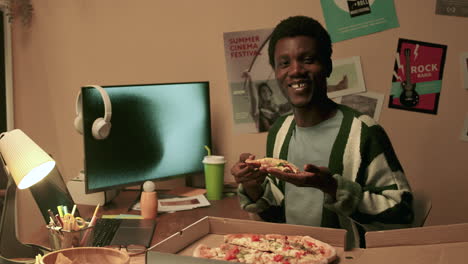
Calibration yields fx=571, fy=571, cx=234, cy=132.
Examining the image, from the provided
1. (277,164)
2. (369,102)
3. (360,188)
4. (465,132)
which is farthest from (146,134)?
(465,132)

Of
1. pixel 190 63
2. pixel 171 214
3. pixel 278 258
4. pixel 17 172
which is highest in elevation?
pixel 190 63

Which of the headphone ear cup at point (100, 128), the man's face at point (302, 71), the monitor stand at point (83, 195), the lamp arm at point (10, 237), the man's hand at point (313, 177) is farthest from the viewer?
the monitor stand at point (83, 195)

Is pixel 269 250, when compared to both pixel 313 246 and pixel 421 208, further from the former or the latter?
pixel 421 208

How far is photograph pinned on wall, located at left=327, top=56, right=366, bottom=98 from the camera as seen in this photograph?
2586 millimetres

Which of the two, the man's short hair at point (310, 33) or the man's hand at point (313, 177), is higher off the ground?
the man's short hair at point (310, 33)

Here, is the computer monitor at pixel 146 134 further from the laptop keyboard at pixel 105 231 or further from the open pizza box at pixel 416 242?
the open pizza box at pixel 416 242

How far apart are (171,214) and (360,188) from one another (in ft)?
2.91

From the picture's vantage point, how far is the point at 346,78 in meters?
2.61

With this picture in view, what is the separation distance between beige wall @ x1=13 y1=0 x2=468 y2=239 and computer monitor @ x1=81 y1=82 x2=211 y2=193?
15 centimetres

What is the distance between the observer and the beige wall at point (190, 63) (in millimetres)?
2535

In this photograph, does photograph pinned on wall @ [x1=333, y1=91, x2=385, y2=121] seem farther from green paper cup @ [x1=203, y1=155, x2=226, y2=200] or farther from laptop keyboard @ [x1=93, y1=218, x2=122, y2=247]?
laptop keyboard @ [x1=93, y1=218, x2=122, y2=247]

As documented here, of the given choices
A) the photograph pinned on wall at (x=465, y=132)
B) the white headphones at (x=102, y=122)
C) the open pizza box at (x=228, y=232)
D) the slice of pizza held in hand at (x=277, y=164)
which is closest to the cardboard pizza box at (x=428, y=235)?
the open pizza box at (x=228, y=232)

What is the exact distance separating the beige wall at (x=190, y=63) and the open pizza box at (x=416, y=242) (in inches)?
53.6

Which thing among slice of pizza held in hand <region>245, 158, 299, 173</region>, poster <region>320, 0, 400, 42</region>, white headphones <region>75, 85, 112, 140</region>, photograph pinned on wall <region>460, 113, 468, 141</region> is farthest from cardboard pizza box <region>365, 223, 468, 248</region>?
poster <region>320, 0, 400, 42</region>
